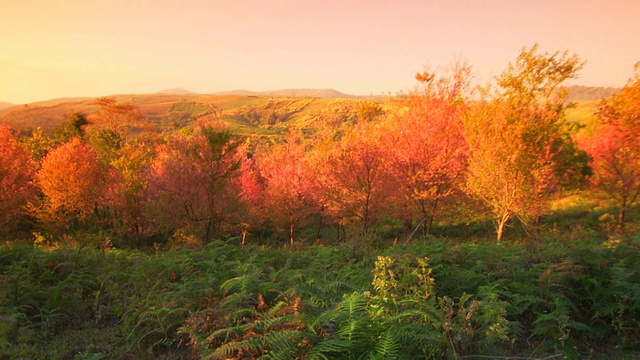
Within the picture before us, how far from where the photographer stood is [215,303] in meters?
5.40

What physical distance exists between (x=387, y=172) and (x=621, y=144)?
10837mm

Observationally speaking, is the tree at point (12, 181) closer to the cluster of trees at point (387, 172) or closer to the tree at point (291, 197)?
the cluster of trees at point (387, 172)

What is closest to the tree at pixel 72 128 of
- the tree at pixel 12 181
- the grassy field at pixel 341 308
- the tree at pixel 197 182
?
the tree at pixel 12 181

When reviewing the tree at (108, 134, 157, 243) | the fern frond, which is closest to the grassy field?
the fern frond

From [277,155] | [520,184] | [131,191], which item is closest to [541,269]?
[520,184]

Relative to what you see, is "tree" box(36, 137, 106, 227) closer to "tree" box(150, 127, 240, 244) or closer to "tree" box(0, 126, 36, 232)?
"tree" box(0, 126, 36, 232)

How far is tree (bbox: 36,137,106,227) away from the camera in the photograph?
949 inches

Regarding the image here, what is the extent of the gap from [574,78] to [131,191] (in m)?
26.9

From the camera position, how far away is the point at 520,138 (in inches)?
544

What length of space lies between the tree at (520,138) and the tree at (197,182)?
41.9 ft

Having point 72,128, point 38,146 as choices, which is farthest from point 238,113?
point 38,146

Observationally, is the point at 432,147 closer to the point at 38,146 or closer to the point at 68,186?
the point at 68,186

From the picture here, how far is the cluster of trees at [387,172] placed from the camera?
14.4 metres

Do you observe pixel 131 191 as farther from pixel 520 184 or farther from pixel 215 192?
pixel 520 184
